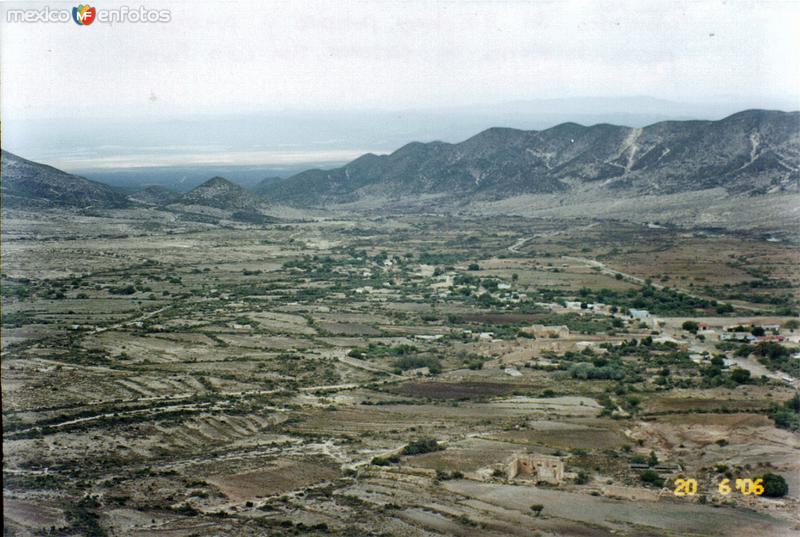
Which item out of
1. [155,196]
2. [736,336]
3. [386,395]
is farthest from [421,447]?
[155,196]

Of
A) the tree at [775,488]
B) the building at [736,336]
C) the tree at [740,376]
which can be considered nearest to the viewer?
the tree at [775,488]

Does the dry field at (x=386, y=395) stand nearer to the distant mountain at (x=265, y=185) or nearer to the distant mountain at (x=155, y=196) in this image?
the distant mountain at (x=155, y=196)

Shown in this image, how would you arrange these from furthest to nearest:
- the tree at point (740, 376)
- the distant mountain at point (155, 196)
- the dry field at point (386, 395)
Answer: the distant mountain at point (155, 196) < the tree at point (740, 376) < the dry field at point (386, 395)

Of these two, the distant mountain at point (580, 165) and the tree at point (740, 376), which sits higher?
the distant mountain at point (580, 165)

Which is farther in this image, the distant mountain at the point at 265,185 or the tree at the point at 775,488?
the distant mountain at the point at 265,185

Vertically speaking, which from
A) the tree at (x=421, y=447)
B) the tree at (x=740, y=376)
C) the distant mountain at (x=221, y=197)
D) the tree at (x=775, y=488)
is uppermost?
the distant mountain at (x=221, y=197)

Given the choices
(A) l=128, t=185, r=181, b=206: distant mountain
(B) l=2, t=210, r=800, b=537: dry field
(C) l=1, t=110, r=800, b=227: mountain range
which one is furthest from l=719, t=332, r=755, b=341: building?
(A) l=128, t=185, r=181, b=206: distant mountain

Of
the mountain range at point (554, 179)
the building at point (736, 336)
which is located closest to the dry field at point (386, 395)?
the building at point (736, 336)
